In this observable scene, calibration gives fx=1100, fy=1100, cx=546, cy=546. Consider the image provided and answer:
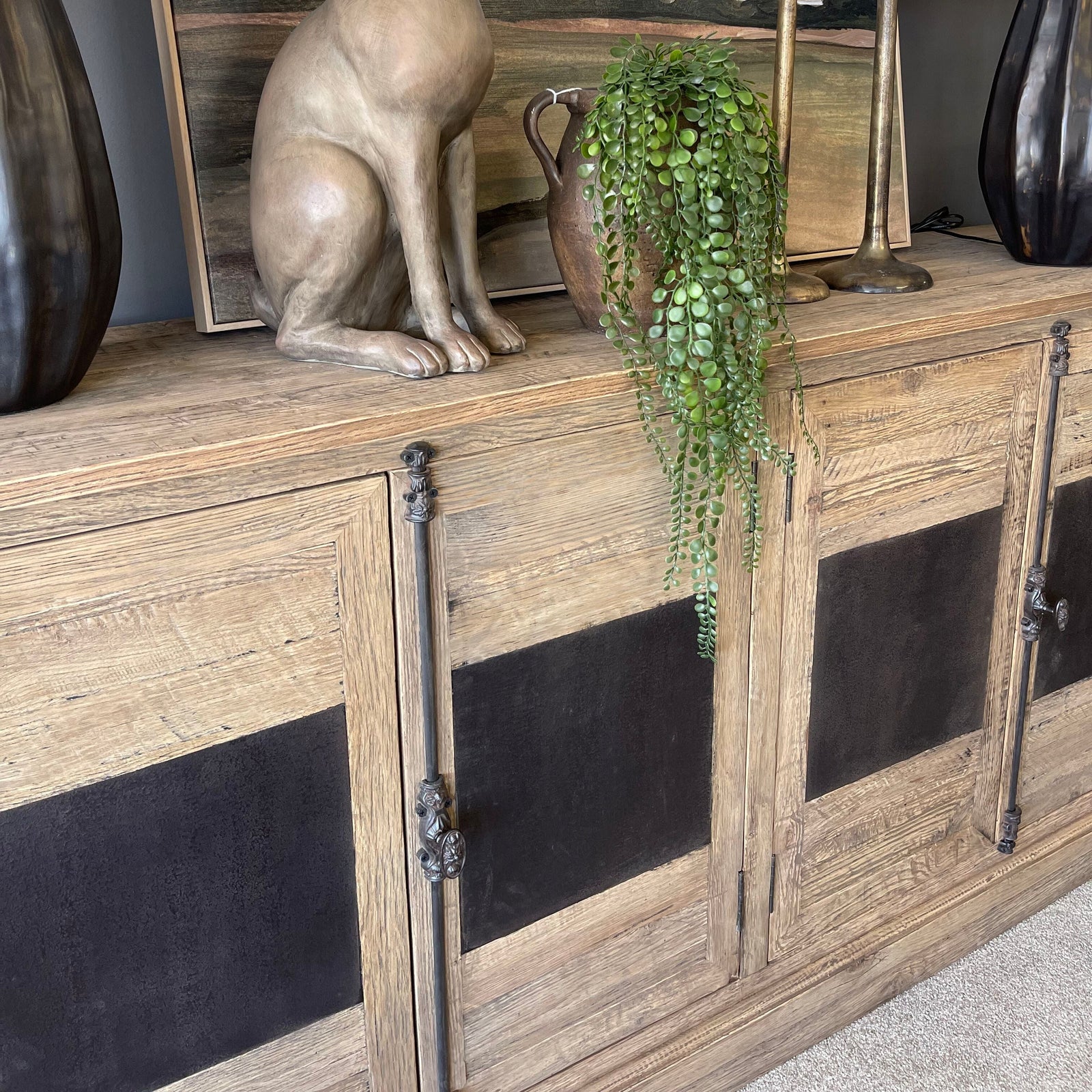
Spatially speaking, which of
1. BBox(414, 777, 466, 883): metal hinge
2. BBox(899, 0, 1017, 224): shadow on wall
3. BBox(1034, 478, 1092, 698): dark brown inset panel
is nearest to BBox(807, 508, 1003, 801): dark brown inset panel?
BBox(1034, 478, 1092, 698): dark brown inset panel

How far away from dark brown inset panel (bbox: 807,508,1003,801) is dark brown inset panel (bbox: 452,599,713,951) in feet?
0.66

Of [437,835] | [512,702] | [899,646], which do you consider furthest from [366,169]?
[899,646]

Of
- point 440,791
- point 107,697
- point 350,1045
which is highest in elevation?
point 107,697

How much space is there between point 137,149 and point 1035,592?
1.29 m

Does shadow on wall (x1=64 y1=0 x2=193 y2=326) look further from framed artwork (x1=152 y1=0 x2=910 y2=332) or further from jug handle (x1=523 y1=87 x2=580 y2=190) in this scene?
jug handle (x1=523 y1=87 x2=580 y2=190)

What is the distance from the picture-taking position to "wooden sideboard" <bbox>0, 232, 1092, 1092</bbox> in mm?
865

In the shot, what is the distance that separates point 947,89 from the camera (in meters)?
1.88

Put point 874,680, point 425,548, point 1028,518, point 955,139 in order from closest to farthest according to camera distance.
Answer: point 425,548 → point 874,680 → point 1028,518 → point 955,139

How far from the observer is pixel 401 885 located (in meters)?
1.06

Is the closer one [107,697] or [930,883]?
[107,697]

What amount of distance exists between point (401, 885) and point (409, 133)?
705 millimetres

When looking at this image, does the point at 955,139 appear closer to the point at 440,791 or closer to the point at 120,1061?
the point at 440,791

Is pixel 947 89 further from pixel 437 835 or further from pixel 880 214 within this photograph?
pixel 437 835

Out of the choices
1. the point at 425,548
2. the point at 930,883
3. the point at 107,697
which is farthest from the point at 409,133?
the point at 930,883
